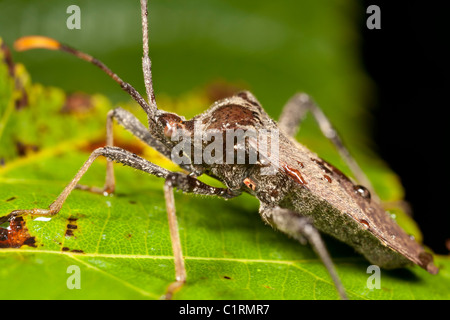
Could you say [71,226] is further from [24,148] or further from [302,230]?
[302,230]

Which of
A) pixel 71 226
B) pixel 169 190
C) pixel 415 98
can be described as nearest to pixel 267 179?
pixel 169 190

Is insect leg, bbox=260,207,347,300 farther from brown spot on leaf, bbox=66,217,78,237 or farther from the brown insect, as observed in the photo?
brown spot on leaf, bbox=66,217,78,237

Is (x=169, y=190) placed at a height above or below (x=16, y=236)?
above

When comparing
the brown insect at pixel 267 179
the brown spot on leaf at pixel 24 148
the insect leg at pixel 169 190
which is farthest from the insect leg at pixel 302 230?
the brown spot on leaf at pixel 24 148

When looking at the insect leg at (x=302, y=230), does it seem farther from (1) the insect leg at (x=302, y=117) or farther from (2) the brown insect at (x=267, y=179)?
(1) the insect leg at (x=302, y=117)

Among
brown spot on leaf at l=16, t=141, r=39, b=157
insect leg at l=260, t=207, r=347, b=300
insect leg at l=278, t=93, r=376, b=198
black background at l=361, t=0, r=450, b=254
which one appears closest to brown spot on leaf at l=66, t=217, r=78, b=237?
brown spot on leaf at l=16, t=141, r=39, b=157

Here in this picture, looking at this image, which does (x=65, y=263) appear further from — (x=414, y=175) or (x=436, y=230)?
(x=414, y=175)
